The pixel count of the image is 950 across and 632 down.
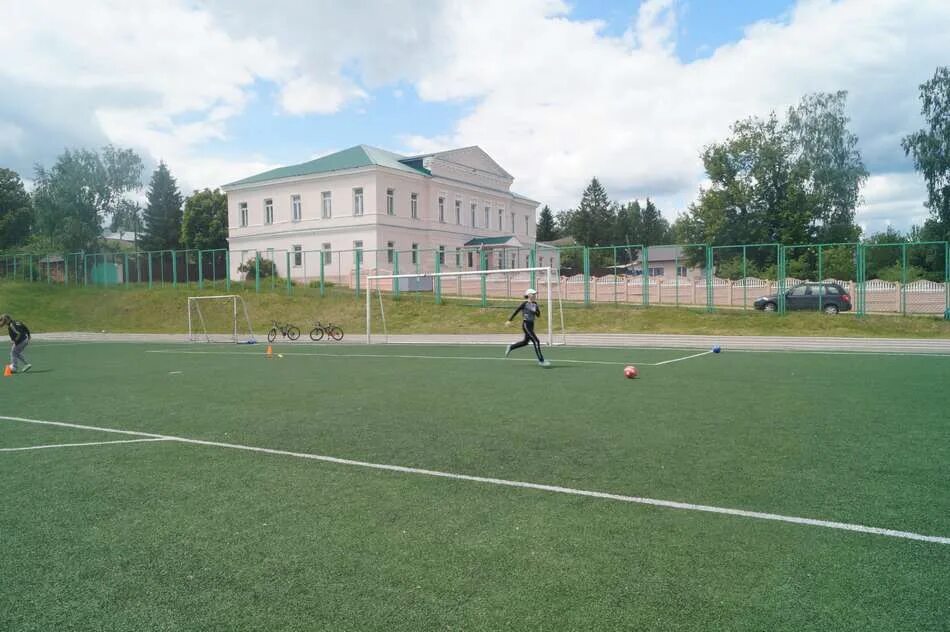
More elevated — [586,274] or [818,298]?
[586,274]

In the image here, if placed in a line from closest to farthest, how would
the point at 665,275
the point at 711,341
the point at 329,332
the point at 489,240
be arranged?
1. the point at 711,341
2. the point at 329,332
3. the point at 665,275
4. the point at 489,240

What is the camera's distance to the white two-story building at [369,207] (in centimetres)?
4859

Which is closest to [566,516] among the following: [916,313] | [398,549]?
[398,549]

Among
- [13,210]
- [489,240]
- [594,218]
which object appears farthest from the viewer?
[594,218]

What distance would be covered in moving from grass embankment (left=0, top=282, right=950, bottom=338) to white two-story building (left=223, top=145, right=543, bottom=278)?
6.75m

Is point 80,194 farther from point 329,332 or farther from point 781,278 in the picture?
point 781,278

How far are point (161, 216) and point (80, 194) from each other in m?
8.49

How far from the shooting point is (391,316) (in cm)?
3416

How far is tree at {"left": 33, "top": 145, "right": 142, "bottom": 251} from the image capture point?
66.2 meters

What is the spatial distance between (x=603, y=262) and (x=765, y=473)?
87.2ft

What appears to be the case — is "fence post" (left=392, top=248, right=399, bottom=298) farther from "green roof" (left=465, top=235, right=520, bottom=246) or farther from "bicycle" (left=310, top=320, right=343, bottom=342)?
"green roof" (left=465, top=235, right=520, bottom=246)

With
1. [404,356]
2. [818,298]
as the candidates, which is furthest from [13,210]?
[818,298]

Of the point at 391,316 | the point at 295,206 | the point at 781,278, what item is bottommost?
the point at 391,316

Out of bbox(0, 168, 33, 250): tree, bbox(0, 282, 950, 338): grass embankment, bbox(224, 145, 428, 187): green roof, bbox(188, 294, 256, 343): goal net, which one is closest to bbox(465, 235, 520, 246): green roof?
bbox(224, 145, 428, 187): green roof
